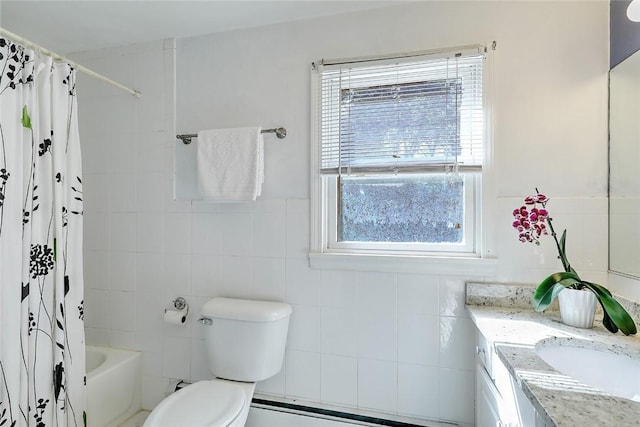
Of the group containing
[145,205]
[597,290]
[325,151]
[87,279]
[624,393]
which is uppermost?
[325,151]

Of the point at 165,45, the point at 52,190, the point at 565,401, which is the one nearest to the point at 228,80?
the point at 165,45

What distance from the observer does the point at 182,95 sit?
1.69m

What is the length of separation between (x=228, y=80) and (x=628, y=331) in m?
1.93

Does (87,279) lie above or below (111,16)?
below

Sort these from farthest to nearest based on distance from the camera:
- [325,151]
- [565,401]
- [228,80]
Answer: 1. [228,80]
2. [325,151]
3. [565,401]

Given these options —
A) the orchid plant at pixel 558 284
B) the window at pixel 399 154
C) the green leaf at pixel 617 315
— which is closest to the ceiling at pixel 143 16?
the window at pixel 399 154

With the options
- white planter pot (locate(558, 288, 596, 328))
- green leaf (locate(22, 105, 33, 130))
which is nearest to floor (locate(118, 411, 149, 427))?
green leaf (locate(22, 105, 33, 130))

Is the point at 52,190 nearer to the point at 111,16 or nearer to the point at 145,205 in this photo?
the point at 145,205

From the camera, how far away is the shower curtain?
104 cm

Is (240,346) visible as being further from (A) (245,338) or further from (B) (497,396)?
(B) (497,396)

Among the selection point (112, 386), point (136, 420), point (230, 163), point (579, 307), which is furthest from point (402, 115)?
point (136, 420)

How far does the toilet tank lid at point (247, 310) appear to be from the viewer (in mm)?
1397

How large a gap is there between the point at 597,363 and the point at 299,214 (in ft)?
3.95

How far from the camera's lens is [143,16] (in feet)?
4.97
